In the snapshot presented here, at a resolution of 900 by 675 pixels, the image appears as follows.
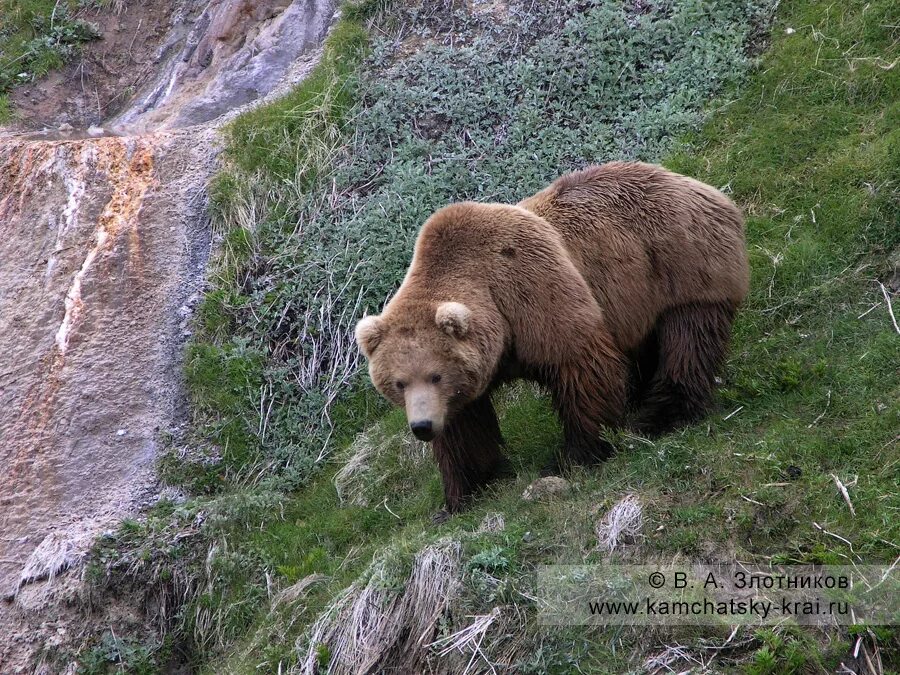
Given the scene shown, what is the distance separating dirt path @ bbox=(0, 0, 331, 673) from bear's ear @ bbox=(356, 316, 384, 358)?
3.02 m

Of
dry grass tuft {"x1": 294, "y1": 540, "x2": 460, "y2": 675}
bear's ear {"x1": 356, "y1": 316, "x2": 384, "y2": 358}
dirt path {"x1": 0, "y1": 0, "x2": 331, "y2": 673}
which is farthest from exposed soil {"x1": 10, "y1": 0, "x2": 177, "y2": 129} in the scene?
dry grass tuft {"x1": 294, "y1": 540, "x2": 460, "y2": 675}

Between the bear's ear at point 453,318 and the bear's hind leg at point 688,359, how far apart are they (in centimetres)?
177

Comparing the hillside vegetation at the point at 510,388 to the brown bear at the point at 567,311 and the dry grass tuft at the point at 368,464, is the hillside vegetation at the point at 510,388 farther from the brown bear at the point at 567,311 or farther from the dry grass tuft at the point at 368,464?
the brown bear at the point at 567,311

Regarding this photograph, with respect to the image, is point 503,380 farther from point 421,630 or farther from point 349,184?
point 349,184

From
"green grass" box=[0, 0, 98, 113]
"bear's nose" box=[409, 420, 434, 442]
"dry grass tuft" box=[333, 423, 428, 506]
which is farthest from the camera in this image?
"green grass" box=[0, 0, 98, 113]

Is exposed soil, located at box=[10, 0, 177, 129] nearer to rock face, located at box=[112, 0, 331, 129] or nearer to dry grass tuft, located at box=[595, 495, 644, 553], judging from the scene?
rock face, located at box=[112, 0, 331, 129]

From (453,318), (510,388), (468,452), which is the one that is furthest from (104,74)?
(453,318)

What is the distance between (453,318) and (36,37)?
9.68 m

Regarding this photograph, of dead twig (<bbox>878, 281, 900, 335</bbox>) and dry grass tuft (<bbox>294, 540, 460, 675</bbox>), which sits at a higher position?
dead twig (<bbox>878, 281, 900, 335</bbox>)

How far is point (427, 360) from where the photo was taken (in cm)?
632

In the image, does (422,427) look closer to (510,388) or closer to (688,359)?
(688,359)

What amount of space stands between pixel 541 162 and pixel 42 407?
517cm

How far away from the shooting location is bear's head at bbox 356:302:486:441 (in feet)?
20.5

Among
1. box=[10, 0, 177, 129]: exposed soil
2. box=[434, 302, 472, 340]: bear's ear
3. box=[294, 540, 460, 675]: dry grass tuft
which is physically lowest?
box=[294, 540, 460, 675]: dry grass tuft
